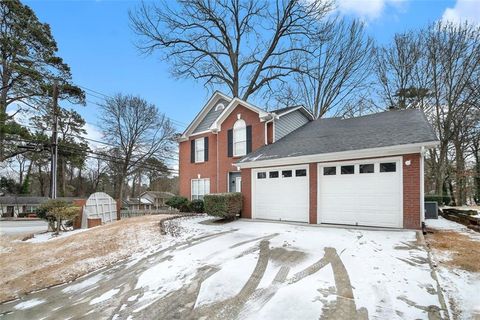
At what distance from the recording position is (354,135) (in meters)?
10.8

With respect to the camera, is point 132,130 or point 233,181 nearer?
point 233,181

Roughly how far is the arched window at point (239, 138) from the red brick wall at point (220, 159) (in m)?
0.26

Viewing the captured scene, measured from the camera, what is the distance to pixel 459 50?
62.6 feet

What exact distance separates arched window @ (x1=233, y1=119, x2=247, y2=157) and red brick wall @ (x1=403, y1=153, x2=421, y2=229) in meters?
8.39

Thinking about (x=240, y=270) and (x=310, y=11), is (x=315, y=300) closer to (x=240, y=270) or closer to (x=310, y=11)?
(x=240, y=270)

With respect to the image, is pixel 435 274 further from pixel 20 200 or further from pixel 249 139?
pixel 20 200

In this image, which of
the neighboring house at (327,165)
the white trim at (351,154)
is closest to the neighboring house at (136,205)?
the neighboring house at (327,165)

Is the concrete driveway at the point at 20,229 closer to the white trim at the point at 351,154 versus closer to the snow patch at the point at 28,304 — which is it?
the snow patch at the point at 28,304

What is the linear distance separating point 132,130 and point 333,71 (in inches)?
880

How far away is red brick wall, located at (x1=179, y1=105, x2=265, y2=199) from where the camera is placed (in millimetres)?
14906

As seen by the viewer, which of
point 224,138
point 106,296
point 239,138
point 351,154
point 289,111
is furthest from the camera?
point 224,138

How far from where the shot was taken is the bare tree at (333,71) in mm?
22094

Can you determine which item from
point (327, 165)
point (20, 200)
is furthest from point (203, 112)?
point (20, 200)

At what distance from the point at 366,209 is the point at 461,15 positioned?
1784 centimetres
